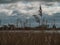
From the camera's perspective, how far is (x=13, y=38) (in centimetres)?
584

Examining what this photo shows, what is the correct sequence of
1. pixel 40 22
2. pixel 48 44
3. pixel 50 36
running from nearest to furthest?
pixel 48 44
pixel 50 36
pixel 40 22

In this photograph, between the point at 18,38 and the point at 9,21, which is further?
the point at 9,21

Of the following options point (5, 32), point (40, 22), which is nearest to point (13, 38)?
point (5, 32)

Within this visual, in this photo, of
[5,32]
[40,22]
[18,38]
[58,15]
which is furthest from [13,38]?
[58,15]

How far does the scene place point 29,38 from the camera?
5.75 meters

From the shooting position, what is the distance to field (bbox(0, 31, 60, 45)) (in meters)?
5.56

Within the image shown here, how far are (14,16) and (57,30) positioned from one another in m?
1.34

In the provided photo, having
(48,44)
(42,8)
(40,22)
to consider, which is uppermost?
(42,8)

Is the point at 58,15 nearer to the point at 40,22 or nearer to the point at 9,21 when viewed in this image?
the point at 40,22

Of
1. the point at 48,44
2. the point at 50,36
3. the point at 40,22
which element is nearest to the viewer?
the point at 48,44

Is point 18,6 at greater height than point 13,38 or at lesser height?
greater

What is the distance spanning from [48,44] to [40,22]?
115 centimetres

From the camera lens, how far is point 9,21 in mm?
6309

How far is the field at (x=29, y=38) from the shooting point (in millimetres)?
5563
